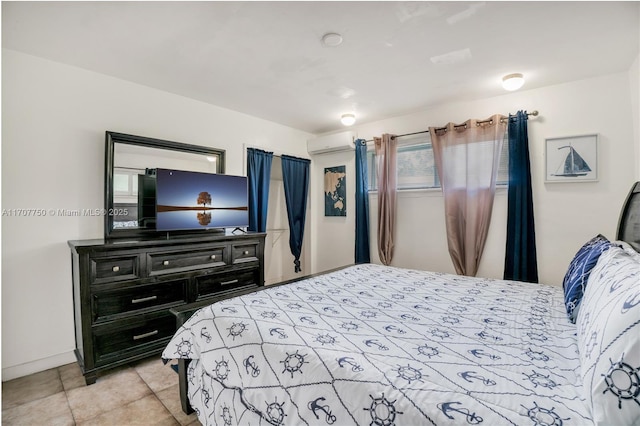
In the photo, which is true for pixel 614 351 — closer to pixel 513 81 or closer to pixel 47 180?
pixel 513 81

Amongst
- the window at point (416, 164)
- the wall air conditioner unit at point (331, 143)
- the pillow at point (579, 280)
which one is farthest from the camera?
the wall air conditioner unit at point (331, 143)

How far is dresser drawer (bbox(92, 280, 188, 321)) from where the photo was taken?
2.21 m

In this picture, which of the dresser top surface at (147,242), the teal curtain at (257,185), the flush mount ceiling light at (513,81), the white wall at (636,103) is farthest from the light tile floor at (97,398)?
the white wall at (636,103)

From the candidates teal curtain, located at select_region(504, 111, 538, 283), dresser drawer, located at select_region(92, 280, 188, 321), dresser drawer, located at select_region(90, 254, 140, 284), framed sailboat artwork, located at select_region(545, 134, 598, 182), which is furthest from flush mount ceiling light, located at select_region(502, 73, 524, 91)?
dresser drawer, located at select_region(90, 254, 140, 284)

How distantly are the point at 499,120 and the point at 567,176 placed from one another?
0.82 m

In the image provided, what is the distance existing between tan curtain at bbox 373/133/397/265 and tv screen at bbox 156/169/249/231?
1.70m

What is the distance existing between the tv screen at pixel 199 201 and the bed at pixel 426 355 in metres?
1.53

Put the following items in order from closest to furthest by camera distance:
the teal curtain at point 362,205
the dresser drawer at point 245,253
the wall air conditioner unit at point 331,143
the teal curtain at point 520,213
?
the teal curtain at point 520,213
the dresser drawer at point 245,253
the teal curtain at point 362,205
the wall air conditioner unit at point 331,143

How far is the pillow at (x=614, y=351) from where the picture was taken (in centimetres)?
69

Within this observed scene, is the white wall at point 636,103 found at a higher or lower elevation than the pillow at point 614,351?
higher

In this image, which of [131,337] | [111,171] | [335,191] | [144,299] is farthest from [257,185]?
[131,337]

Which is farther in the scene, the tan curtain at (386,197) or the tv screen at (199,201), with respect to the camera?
the tan curtain at (386,197)

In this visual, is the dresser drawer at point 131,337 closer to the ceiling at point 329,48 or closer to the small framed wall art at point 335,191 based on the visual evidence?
the ceiling at point 329,48

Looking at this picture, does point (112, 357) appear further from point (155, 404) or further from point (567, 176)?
point (567, 176)
